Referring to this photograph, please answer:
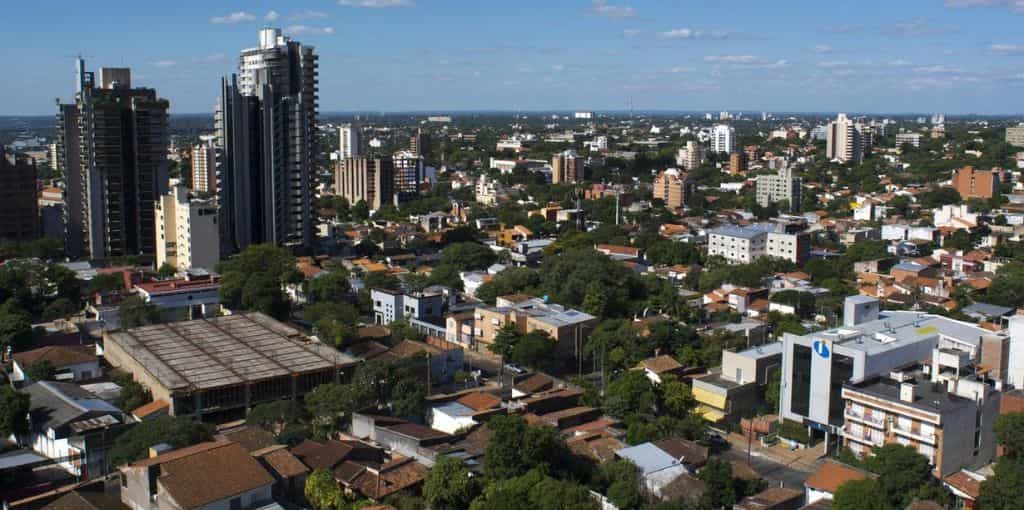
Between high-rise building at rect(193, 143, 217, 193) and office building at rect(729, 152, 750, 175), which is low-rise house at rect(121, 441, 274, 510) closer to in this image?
high-rise building at rect(193, 143, 217, 193)

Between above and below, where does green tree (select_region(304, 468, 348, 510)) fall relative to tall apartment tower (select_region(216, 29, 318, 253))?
below

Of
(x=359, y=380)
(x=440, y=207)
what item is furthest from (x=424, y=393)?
(x=440, y=207)

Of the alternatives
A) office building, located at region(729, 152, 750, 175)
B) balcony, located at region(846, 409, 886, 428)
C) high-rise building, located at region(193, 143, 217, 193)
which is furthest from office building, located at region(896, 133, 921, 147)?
balcony, located at region(846, 409, 886, 428)

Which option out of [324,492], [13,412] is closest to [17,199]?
[13,412]

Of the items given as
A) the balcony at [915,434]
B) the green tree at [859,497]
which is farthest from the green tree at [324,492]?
the balcony at [915,434]

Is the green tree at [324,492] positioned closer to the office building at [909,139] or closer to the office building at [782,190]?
the office building at [782,190]

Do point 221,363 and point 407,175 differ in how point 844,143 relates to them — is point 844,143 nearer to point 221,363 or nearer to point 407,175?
point 407,175
